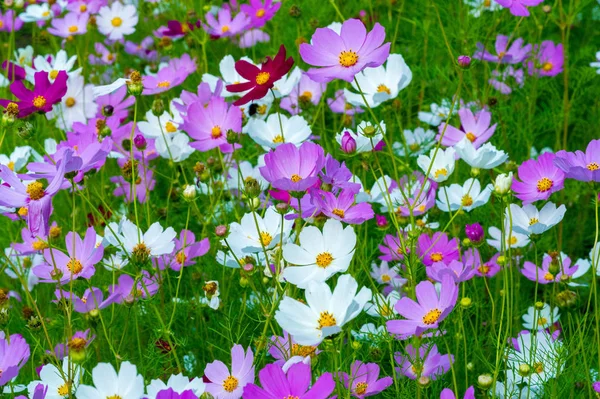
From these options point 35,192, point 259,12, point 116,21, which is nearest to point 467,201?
point 35,192

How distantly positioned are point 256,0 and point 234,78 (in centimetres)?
39

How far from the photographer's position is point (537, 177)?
1329 mm

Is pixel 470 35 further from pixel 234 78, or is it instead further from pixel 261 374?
pixel 261 374

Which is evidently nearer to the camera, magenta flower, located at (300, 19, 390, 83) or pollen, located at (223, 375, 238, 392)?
pollen, located at (223, 375, 238, 392)

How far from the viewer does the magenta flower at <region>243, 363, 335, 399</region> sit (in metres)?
0.89

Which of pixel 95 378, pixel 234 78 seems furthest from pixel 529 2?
pixel 95 378

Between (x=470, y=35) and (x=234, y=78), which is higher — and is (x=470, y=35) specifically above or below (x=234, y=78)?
above

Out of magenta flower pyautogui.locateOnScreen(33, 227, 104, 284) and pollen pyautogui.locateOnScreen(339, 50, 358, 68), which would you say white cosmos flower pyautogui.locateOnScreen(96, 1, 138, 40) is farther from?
pollen pyautogui.locateOnScreen(339, 50, 358, 68)

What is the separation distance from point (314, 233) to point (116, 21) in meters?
1.60

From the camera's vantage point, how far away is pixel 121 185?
1730 mm

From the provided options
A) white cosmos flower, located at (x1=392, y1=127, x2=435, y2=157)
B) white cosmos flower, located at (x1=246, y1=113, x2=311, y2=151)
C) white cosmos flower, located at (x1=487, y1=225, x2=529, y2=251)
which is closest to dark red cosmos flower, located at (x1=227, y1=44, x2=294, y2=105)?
white cosmos flower, located at (x1=246, y1=113, x2=311, y2=151)

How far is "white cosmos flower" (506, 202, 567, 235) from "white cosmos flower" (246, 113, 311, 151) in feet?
1.24

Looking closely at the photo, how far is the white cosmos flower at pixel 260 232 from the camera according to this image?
1.18m

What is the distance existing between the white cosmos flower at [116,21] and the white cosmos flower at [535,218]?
1481 mm
